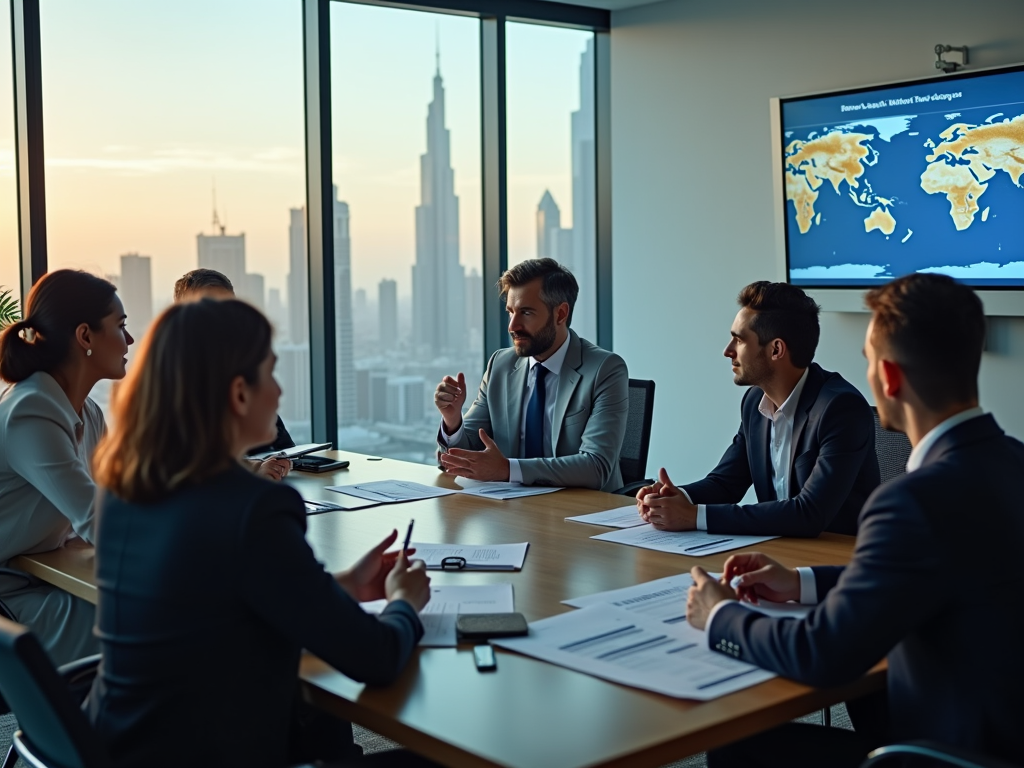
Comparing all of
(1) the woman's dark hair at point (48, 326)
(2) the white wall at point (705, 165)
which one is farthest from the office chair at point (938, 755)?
(2) the white wall at point (705, 165)

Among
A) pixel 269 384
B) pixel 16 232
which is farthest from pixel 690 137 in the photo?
pixel 269 384

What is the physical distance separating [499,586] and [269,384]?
28.8 inches

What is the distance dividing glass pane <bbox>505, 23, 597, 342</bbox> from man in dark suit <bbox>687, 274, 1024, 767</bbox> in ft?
14.2

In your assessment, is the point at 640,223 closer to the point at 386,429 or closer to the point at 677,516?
the point at 386,429

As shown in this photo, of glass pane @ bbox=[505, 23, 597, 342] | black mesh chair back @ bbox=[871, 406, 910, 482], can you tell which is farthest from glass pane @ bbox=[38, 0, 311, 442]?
black mesh chair back @ bbox=[871, 406, 910, 482]

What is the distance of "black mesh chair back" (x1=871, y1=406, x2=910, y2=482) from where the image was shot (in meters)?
3.23

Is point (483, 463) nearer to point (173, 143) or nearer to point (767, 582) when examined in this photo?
point (767, 582)

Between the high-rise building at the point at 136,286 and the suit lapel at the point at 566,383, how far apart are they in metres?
2.06

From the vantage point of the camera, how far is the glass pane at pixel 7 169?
470 cm

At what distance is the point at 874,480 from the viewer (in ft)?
9.83

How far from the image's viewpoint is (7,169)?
4711 mm

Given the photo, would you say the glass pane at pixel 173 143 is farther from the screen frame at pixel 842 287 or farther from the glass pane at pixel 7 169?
the screen frame at pixel 842 287

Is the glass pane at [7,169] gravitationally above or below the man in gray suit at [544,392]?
above

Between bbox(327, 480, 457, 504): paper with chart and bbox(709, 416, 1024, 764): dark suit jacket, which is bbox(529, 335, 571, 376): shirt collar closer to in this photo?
bbox(327, 480, 457, 504): paper with chart
